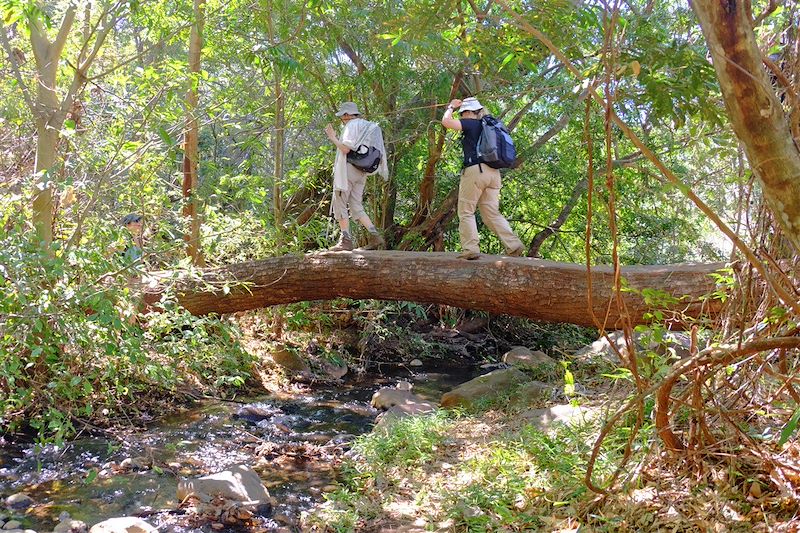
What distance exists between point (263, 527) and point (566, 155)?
778 cm

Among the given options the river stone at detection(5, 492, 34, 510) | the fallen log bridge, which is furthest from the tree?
the river stone at detection(5, 492, 34, 510)

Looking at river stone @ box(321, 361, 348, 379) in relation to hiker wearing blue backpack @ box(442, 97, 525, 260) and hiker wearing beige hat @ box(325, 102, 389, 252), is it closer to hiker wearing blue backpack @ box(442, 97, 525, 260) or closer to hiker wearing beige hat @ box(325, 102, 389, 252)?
hiker wearing beige hat @ box(325, 102, 389, 252)

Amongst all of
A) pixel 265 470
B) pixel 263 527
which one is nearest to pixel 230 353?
pixel 265 470

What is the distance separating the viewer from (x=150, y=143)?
5.73 meters

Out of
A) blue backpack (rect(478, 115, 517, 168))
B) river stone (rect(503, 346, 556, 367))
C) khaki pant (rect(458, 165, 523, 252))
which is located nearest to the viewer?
blue backpack (rect(478, 115, 517, 168))

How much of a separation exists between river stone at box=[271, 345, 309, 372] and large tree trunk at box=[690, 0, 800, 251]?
7.03 metres

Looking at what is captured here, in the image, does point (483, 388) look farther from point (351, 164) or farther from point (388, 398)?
point (351, 164)

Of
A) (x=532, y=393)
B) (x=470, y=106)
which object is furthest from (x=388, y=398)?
(x=470, y=106)

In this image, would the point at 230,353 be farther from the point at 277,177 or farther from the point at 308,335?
the point at 277,177

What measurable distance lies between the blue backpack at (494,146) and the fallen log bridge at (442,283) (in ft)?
3.18

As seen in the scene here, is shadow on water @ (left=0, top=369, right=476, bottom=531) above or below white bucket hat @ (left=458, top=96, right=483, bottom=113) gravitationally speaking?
below

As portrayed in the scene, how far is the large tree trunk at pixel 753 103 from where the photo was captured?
1.89m

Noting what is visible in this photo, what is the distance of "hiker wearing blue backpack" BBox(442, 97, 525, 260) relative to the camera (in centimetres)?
681

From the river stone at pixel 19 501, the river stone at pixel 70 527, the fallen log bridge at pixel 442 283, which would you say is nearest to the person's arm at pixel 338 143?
the fallen log bridge at pixel 442 283
